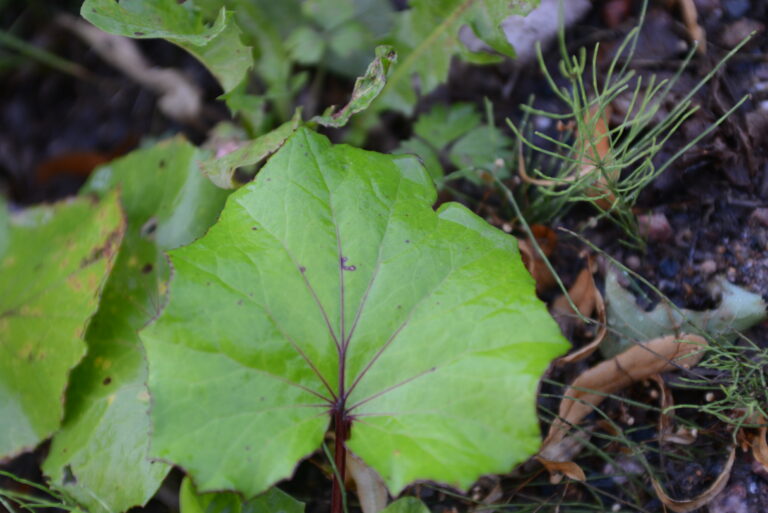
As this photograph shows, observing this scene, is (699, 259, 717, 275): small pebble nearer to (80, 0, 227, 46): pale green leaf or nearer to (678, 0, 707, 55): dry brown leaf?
(678, 0, 707, 55): dry brown leaf

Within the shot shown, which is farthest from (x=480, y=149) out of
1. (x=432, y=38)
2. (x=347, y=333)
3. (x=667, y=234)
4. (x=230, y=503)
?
(x=230, y=503)

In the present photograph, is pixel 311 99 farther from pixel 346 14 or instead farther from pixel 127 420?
pixel 127 420

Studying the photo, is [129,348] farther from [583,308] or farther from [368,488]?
[583,308]

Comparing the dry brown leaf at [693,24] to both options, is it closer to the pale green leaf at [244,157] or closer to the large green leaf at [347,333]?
the large green leaf at [347,333]

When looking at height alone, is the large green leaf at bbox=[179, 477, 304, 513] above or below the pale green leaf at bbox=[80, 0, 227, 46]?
below

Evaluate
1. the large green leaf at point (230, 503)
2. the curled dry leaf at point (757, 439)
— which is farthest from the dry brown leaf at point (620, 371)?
the large green leaf at point (230, 503)

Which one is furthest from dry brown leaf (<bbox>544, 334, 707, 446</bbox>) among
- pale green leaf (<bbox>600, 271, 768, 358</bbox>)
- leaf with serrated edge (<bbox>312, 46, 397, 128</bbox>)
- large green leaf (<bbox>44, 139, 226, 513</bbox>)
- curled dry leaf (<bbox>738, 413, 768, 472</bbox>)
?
large green leaf (<bbox>44, 139, 226, 513</bbox>)
